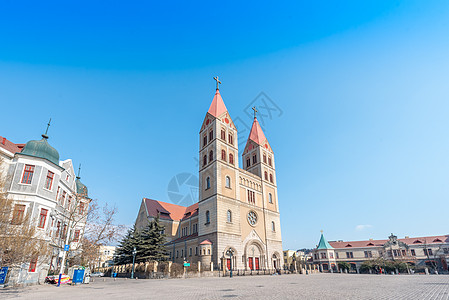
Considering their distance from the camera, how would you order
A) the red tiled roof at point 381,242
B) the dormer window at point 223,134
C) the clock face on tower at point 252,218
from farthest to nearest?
1. the red tiled roof at point 381,242
2. the dormer window at point 223,134
3. the clock face on tower at point 252,218

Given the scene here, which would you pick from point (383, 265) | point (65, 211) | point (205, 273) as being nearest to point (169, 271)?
point (205, 273)

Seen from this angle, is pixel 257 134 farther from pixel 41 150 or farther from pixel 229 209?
pixel 41 150

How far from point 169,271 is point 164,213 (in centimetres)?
2692

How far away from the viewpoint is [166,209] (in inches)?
2213

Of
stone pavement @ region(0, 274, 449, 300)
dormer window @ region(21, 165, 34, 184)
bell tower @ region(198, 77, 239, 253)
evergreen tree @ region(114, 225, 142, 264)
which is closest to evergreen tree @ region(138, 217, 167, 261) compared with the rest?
evergreen tree @ region(114, 225, 142, 264)

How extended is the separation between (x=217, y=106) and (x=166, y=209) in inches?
1046

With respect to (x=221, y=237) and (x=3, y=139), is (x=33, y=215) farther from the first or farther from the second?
(x=221, y=237)

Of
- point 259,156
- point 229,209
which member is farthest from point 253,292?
point 259,156

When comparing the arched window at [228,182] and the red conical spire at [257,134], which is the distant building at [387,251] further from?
the arched window at [228,182]

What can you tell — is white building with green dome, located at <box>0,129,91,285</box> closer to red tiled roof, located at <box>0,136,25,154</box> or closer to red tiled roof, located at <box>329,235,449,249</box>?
red tiled roof, located at <box>0,136,25,154</box>

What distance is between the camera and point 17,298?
1197cm

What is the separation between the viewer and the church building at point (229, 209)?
3666 cm

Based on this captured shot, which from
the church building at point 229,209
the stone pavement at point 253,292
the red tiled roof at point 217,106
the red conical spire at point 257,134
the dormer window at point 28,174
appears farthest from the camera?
the red conical spire at point 257,134

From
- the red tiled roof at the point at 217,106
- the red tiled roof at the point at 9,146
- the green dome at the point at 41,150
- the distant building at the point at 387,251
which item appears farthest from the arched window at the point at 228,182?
the distant building at the point at 387,251
